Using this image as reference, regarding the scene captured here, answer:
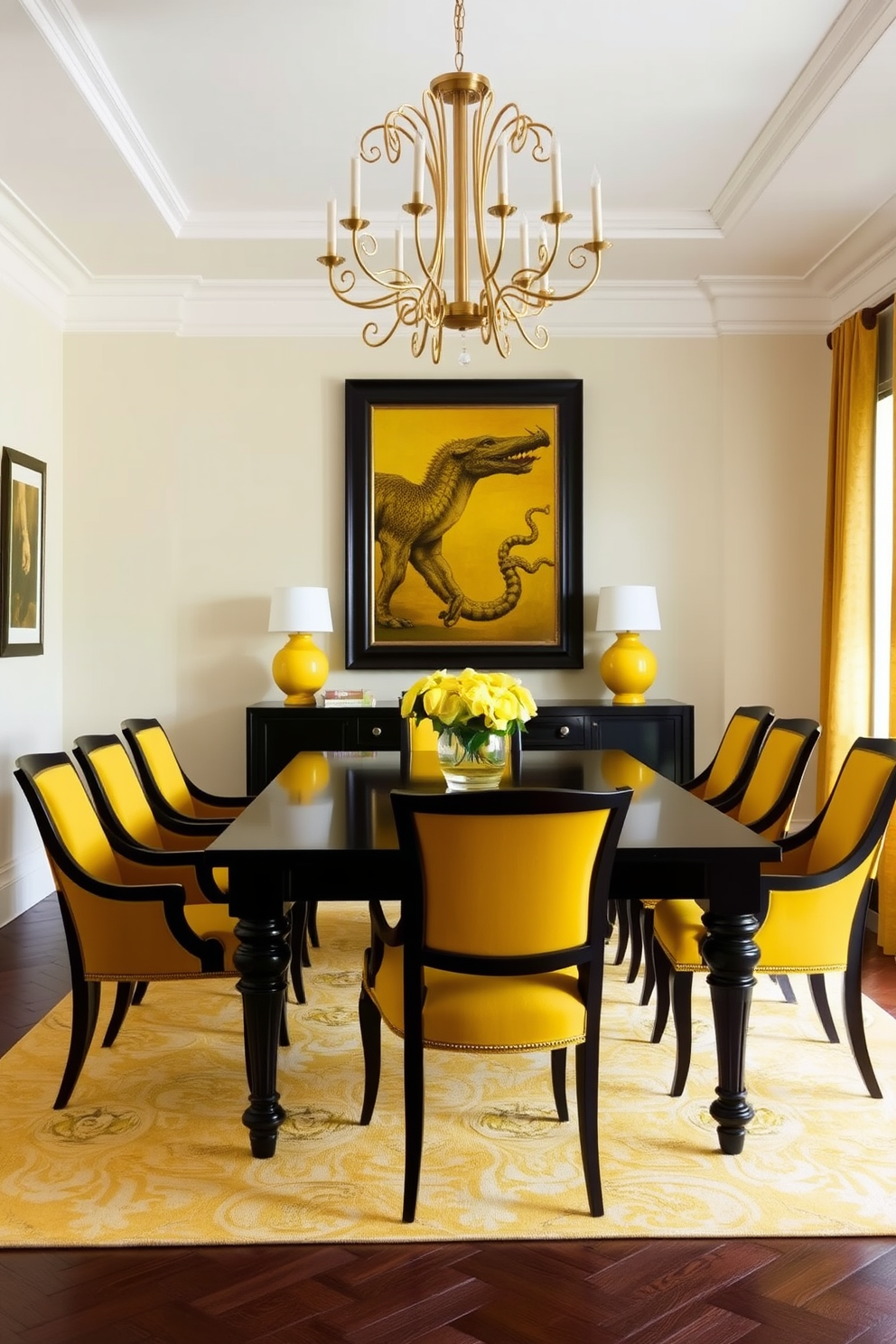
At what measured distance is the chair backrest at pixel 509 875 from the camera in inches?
91.1

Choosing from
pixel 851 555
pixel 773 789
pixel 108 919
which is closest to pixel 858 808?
pixel 773 789

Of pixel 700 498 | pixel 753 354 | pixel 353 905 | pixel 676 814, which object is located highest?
pixel 753 354

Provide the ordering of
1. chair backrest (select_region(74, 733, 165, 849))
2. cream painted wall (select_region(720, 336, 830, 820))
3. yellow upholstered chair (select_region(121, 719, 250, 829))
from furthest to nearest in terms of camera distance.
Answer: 1. cream painted wall (select_region(720, 336, 830, 820))
2. yellow upholstered chair (select_region(121, 719, 250, 829))
3. chair backrest (select_region(74, 733, 165, 849))

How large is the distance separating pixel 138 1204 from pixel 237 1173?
9.5 inches

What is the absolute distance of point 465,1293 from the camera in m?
2.16

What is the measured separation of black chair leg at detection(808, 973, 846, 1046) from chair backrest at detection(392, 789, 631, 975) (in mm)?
1243

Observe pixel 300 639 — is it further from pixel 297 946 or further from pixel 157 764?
pixel 297 946

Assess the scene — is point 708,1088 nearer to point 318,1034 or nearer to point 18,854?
point 318,1034

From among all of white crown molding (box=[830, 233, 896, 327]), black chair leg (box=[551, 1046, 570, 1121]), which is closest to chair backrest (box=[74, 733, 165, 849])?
black chair leg (box=[551, 1046, 570, 1121])

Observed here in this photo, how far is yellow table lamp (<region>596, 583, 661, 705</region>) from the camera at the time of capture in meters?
5.68

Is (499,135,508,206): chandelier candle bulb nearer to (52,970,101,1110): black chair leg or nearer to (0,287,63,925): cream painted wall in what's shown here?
(52,970,101,1110): black chair leg

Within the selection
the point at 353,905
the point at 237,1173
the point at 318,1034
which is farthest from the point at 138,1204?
the point at 353,905

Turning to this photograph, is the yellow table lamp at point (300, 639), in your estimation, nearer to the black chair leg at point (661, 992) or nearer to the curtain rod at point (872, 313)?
the black chair leg at point (661, 992)

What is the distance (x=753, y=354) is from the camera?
6.06 metres
